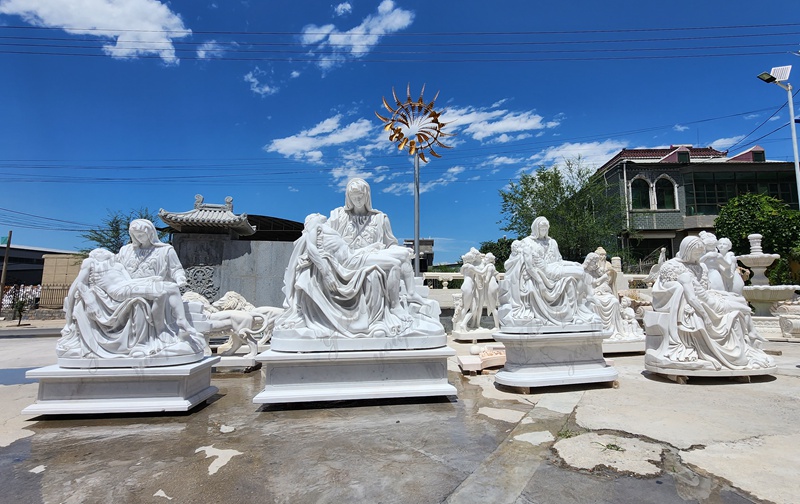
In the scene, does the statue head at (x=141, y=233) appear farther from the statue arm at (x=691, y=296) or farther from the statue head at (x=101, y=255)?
the statue arm at (x=691, y=296)

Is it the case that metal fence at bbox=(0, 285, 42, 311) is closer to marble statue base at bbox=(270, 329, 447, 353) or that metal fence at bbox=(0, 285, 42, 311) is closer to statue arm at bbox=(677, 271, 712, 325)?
marble statue base at bbox=(270, 329, 447, 353)

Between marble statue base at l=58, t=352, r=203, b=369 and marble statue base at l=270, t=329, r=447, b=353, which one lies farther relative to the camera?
marble statue base at l=270, t=329, r=447, b=353

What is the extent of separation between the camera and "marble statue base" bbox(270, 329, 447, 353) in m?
3.69

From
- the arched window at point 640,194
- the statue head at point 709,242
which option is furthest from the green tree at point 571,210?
the statue head at point 709,242

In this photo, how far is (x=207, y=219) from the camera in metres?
11.4

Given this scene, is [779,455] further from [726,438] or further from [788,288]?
[788,288]

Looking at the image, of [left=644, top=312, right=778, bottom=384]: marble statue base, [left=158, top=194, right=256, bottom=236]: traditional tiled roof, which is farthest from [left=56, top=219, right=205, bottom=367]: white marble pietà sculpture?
[left=158, top=194, right=256, bottom=236]: traditional tiled roof

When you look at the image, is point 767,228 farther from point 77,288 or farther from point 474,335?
point 77,288

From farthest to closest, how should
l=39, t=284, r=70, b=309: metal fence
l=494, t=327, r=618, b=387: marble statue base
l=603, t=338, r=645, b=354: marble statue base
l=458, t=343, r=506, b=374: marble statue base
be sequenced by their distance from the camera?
l=39, t=284, r=70, b=309: metal fence, l=603, t=338, r=645, b=354: marble statue base, l=458, t=343, r=506, b=374: marble statue base, l=494, t=327, r=618, b=387: marble statue base

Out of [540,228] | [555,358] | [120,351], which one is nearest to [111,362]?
[120,351]

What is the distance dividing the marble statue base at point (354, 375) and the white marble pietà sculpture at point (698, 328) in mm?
2524

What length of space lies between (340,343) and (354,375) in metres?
0.32

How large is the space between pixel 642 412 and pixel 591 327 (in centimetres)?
115

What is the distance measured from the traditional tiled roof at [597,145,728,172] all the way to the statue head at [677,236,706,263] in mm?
22169
